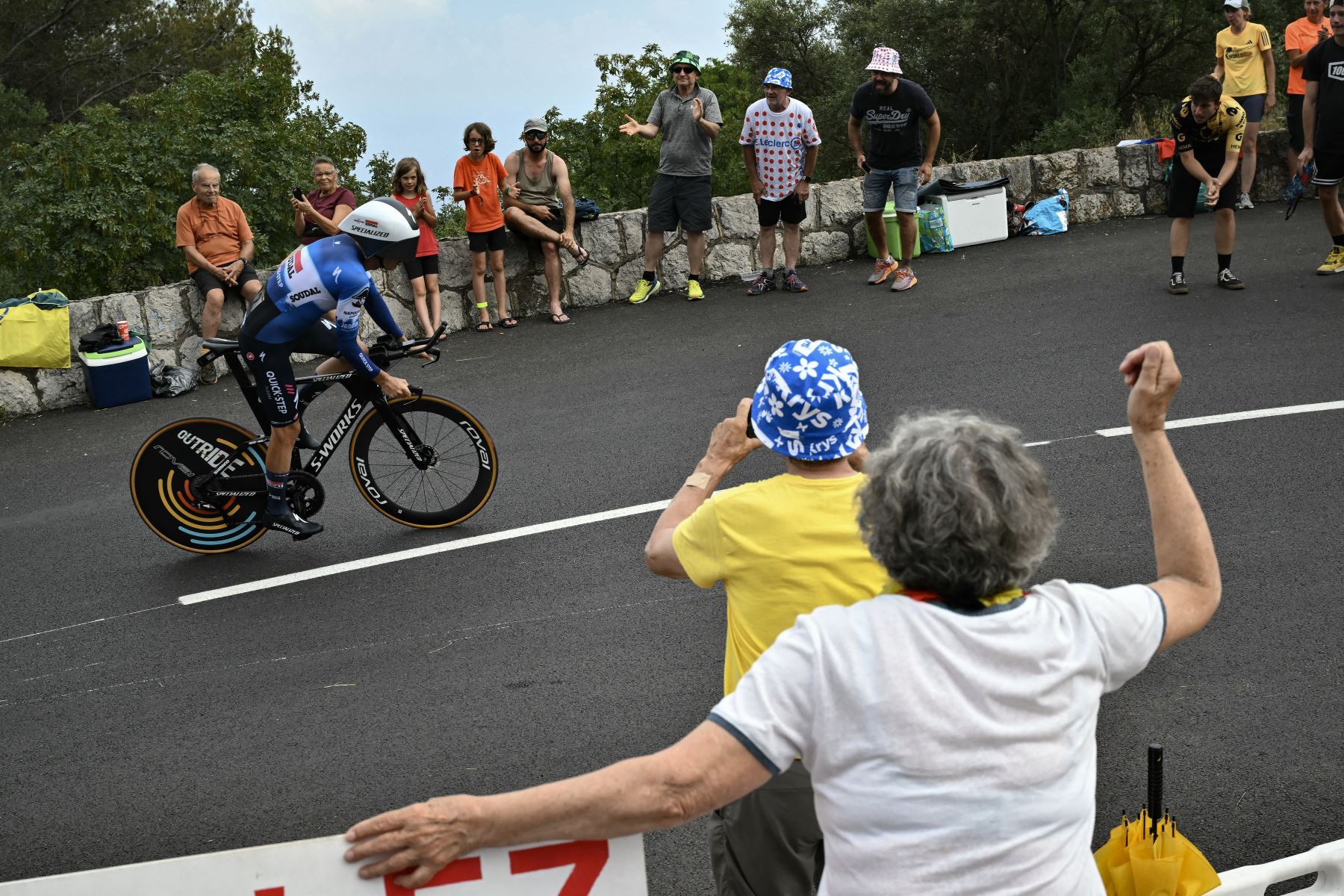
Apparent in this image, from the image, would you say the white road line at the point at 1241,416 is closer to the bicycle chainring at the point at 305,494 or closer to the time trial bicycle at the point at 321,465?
the time trial bicycle at the point at 321,465

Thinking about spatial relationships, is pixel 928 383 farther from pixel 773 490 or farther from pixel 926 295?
pixel 773 490

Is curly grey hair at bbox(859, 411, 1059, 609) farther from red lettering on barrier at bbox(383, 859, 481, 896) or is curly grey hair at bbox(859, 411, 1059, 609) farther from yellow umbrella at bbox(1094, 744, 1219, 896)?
yellow umbrella at bbox(1094, 744, 1219, 896)

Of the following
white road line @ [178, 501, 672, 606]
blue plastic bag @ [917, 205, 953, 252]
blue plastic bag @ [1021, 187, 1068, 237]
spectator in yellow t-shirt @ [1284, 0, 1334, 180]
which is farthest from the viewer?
blue plastic bag @ [1021, 187, 1068, 237]

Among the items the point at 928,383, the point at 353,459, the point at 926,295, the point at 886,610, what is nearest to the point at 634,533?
the point at 353,459

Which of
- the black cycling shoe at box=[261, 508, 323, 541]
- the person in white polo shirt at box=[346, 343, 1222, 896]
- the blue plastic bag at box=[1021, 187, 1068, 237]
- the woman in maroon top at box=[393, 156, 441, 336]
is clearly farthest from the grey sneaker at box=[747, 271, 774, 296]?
the person in white polo shirt at box=[346, 343, 1222, 896]

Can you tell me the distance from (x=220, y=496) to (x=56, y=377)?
195 inches

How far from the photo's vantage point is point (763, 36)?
108ft

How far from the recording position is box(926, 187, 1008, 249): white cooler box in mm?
14438

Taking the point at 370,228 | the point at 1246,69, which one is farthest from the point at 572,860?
the point at 1246,69

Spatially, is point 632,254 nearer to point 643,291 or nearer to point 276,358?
point 643,291

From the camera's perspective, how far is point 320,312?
727 centimetres

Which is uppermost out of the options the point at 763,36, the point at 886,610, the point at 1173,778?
the point at 763,36

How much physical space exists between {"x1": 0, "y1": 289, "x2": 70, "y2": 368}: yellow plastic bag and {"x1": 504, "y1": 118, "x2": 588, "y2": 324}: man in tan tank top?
13.7ft

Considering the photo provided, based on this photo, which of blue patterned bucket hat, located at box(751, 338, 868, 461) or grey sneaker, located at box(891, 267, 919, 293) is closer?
blue patterned bucket hat, located at box(751, 338, 868, 461)
